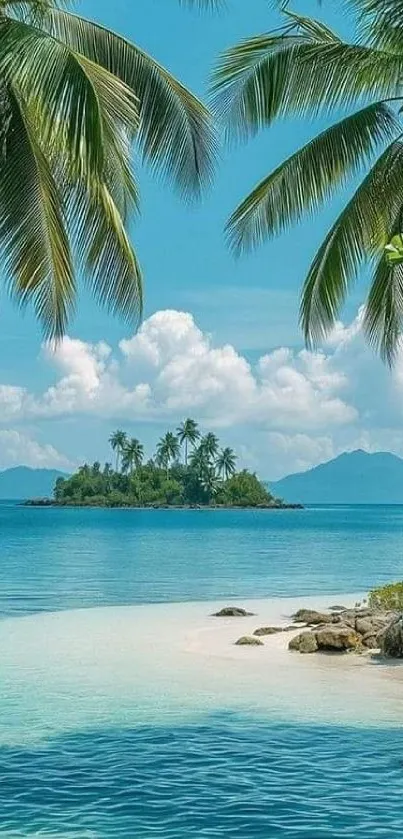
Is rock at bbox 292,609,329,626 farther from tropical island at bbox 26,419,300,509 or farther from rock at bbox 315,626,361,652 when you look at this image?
tropical island at bbox 26,419,300,509

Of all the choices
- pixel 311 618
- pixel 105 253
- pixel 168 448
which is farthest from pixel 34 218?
pixel 168 448

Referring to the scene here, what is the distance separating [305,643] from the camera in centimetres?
1948

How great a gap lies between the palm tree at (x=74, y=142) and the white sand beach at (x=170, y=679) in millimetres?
5487

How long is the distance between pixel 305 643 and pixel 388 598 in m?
5.71

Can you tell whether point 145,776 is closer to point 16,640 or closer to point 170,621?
point 16,640

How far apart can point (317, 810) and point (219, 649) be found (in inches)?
419

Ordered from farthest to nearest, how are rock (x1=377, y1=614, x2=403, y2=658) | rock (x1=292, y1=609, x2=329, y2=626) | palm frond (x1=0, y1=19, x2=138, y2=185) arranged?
rock (x1=292, y1=609, x2=329, y2=626) → rock (x1=377, y1=614, x2=403, y2=658) → palm frond (x1=0, y1=19, x2=138, y2=185)

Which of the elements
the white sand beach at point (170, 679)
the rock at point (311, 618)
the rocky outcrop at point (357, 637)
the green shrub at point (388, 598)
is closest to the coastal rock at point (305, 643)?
the rocky outcrop at point (357, 637)

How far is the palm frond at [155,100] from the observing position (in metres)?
12.4

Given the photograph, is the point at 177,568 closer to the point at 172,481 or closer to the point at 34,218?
the point at 34,218

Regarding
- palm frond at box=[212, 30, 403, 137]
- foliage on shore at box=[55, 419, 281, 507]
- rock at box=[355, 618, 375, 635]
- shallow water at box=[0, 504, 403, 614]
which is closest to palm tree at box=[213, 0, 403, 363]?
palm frond at box=[212, 30, 403, 137]

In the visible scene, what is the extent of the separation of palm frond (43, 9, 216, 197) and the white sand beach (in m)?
6.78

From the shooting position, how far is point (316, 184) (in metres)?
15.0

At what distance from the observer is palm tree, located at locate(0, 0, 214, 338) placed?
9.38 m
